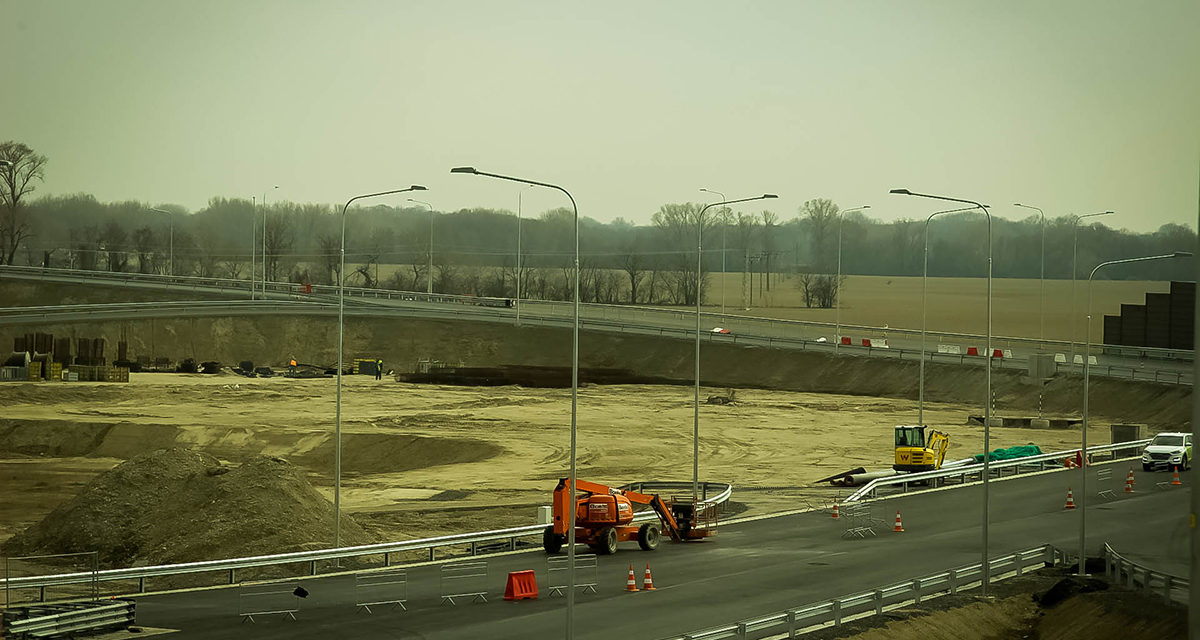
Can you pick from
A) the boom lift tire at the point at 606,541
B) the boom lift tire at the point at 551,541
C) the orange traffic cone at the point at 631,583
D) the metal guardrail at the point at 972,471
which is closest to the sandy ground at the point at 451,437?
the metal guardrail at the point at 972,471

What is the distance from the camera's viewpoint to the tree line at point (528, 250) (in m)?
152

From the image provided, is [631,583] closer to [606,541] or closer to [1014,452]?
[606,541]

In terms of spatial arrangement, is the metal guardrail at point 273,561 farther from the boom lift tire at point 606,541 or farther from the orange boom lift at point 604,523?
the boom lift tire at point 606,541

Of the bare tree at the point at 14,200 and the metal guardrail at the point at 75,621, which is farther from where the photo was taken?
the bare tree at the point at 14,200

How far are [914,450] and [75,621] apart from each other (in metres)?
35.9

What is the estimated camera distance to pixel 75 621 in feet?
77.0

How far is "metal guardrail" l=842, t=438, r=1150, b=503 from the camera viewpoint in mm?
A: 46281

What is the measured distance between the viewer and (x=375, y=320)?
116 m

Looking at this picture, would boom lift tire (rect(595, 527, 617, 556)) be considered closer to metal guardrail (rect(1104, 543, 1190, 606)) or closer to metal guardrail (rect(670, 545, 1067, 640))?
metal guardrail (rect(670, 545, 1067, 640))

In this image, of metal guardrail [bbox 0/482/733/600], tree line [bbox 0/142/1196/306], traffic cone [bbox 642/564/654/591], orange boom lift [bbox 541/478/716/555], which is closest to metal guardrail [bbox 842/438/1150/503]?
orange boom lift [bbox 541/478/716/555]

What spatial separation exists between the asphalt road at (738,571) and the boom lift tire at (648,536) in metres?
0.32

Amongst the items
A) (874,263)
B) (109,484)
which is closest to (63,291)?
(109,484)

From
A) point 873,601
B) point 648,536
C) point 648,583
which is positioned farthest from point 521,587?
point 873,601

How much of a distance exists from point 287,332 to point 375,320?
29.1 ft
